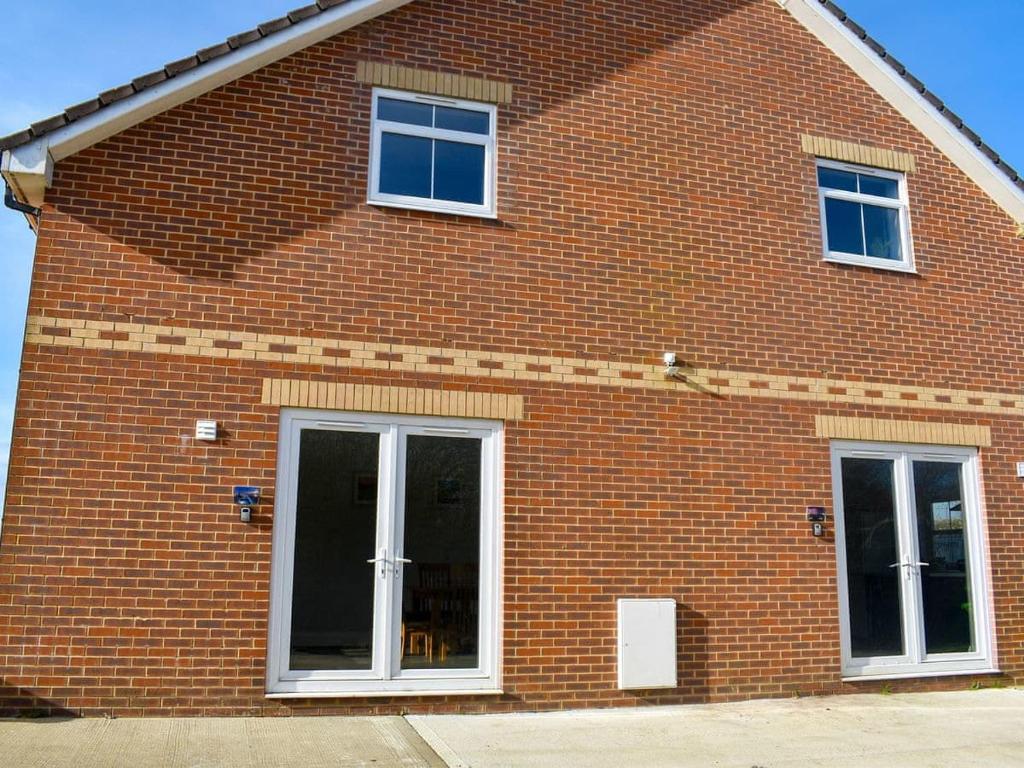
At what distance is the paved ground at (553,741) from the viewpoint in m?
6.40

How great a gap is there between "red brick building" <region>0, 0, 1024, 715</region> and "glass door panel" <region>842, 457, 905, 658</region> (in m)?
0.04

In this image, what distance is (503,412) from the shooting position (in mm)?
8609

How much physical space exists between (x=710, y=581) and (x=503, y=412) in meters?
2.56

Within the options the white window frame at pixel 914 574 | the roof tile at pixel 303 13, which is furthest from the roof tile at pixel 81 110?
the white window frame at pixel 914 574

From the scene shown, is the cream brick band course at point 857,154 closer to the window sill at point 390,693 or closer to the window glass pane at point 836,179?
the window glass pane at point 836,179

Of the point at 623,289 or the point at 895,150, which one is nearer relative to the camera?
the point at 623,289

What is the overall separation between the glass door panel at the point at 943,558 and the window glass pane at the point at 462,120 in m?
5.77

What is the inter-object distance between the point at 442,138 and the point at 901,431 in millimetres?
5636

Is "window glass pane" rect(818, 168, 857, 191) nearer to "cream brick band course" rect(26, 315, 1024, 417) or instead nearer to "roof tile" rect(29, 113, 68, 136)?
"cream brick band course" rect(26, 315, 1024, 417)

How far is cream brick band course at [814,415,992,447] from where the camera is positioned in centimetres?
975

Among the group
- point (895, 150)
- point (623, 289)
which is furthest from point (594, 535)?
point (895, 150)

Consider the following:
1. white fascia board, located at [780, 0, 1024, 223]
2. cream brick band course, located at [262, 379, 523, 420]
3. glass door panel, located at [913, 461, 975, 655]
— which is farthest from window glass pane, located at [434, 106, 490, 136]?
glass door panel, located at [913, 461, 975, 655]

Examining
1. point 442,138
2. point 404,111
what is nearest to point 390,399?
point 442,138

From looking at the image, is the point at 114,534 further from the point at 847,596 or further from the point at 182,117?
the point at 847,596
